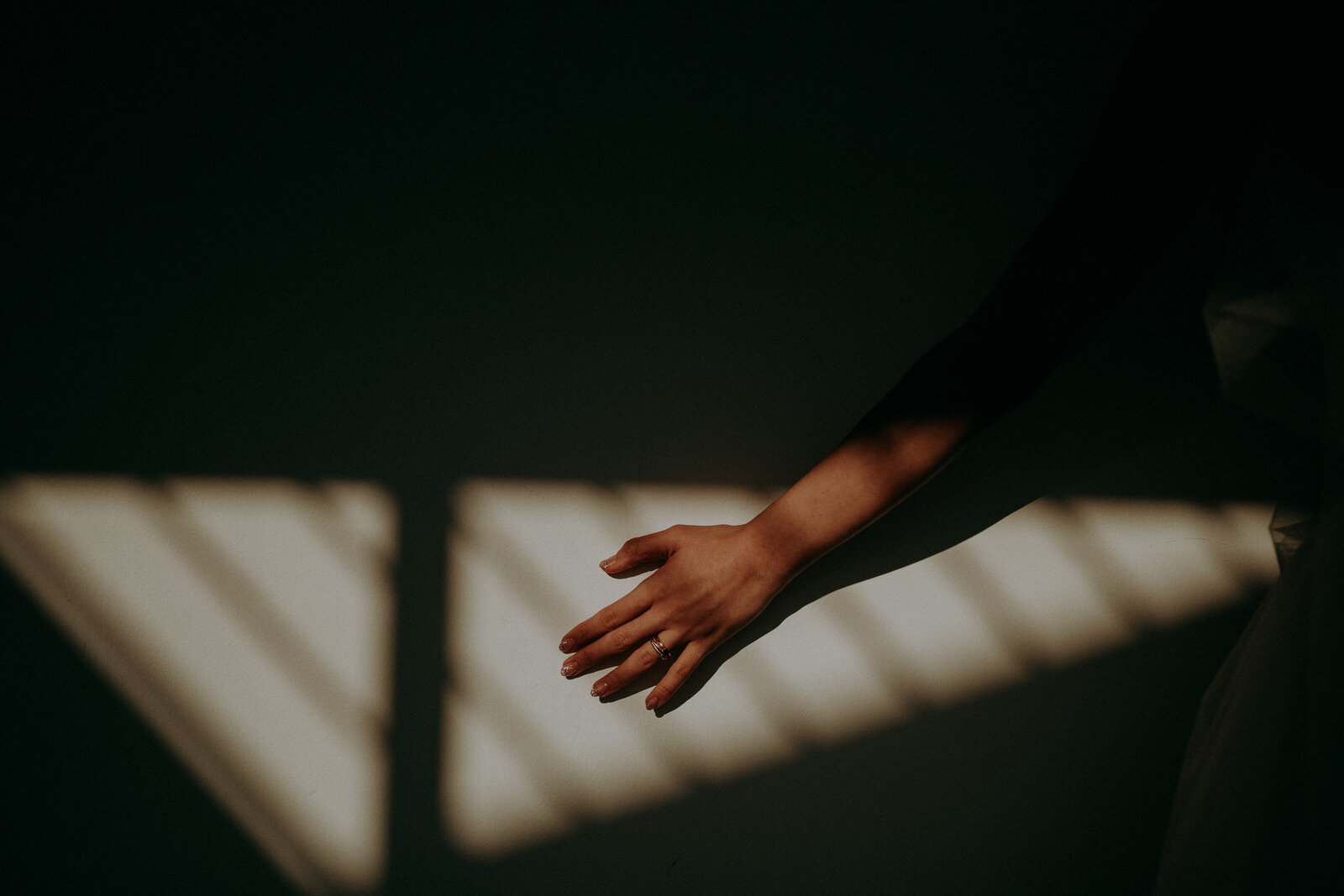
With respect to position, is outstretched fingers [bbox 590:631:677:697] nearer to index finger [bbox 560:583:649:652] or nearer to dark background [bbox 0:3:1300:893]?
index finger [bbox 560:583:649:652]

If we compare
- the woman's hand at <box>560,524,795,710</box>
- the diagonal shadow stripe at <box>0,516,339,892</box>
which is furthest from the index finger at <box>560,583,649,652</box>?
the diagonal shadow stripe at <box>0,516,339,892</box>

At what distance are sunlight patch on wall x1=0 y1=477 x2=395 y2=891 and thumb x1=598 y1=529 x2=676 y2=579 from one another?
0.29 metres

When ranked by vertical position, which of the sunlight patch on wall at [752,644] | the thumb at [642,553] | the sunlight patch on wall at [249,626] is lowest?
the sunlight patch on wall at [752,644]

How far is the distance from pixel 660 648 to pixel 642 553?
114 mm

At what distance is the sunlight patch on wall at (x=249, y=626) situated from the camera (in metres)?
0.80

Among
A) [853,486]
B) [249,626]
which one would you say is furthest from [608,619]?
[249,626]

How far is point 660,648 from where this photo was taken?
775 millimetres

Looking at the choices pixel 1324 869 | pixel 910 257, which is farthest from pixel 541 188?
pixel 1324 869

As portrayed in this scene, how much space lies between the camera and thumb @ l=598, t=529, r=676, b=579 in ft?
2.61

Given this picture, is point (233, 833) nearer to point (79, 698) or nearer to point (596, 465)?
point (79, 698)

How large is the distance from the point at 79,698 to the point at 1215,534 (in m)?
1.49

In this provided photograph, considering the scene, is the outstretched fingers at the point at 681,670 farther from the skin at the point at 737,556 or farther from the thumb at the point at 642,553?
the thumb at the point at 642,553

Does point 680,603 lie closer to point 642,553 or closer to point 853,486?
point 642,553

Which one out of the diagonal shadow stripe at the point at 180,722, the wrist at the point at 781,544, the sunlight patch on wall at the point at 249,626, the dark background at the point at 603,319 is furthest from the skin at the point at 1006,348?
the diagonal shadow stripe at the point at 180,722
